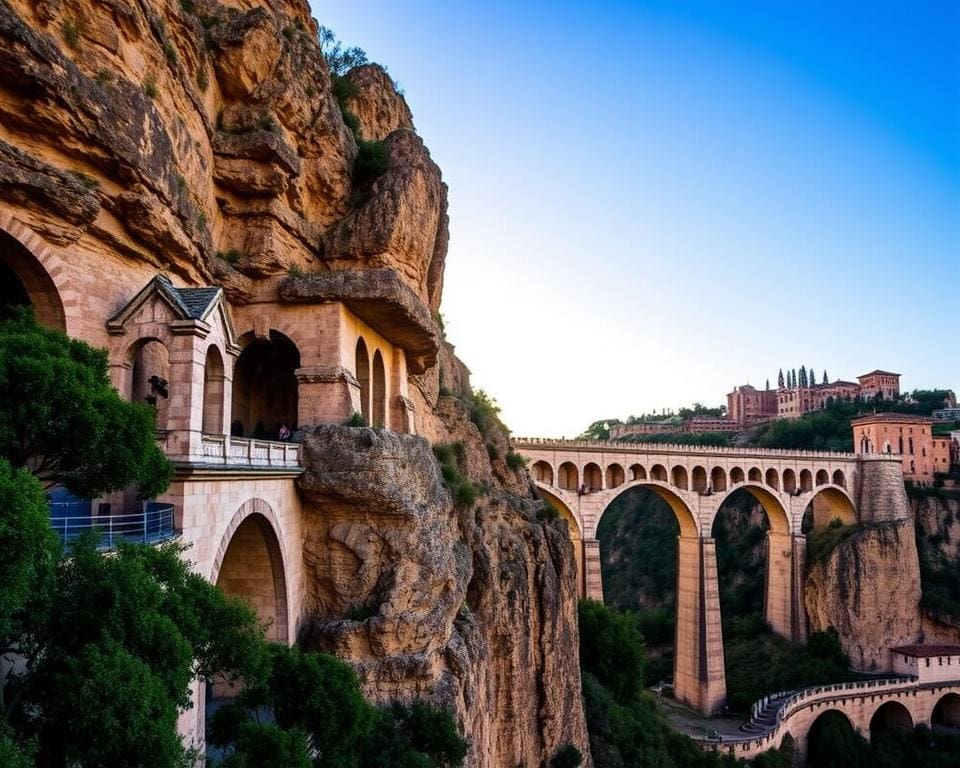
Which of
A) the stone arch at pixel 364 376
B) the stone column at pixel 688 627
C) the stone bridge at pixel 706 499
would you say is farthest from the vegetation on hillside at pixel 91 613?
the stone column at pixel 688 627

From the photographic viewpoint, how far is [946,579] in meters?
59.3

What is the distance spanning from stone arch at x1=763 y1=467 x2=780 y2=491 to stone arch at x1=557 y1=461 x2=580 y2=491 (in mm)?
18780

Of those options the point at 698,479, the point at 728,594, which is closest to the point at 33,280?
the point at 698,479

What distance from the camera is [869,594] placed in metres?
54.0

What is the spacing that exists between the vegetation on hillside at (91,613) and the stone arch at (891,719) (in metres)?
55.4

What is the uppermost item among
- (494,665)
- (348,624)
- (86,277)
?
(86,277)

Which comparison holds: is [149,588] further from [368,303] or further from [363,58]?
[363,58]

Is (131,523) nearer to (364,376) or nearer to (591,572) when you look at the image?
(364,376)

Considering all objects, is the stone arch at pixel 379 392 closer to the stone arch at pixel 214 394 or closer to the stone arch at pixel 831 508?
the stone arch at pixel 214 394

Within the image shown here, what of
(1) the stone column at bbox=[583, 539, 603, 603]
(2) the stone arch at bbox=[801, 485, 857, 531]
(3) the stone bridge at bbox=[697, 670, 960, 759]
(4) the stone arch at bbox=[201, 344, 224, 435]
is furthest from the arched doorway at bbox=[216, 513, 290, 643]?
(2) the stone arch at bbox=[801, 485, 857, 531]

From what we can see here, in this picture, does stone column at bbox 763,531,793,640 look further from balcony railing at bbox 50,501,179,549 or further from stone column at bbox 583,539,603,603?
balcony railing at bbox 50,501,179,549

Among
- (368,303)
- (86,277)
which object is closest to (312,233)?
(368,303)

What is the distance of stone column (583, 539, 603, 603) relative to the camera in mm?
41469

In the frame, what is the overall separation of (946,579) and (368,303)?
2457 inches
